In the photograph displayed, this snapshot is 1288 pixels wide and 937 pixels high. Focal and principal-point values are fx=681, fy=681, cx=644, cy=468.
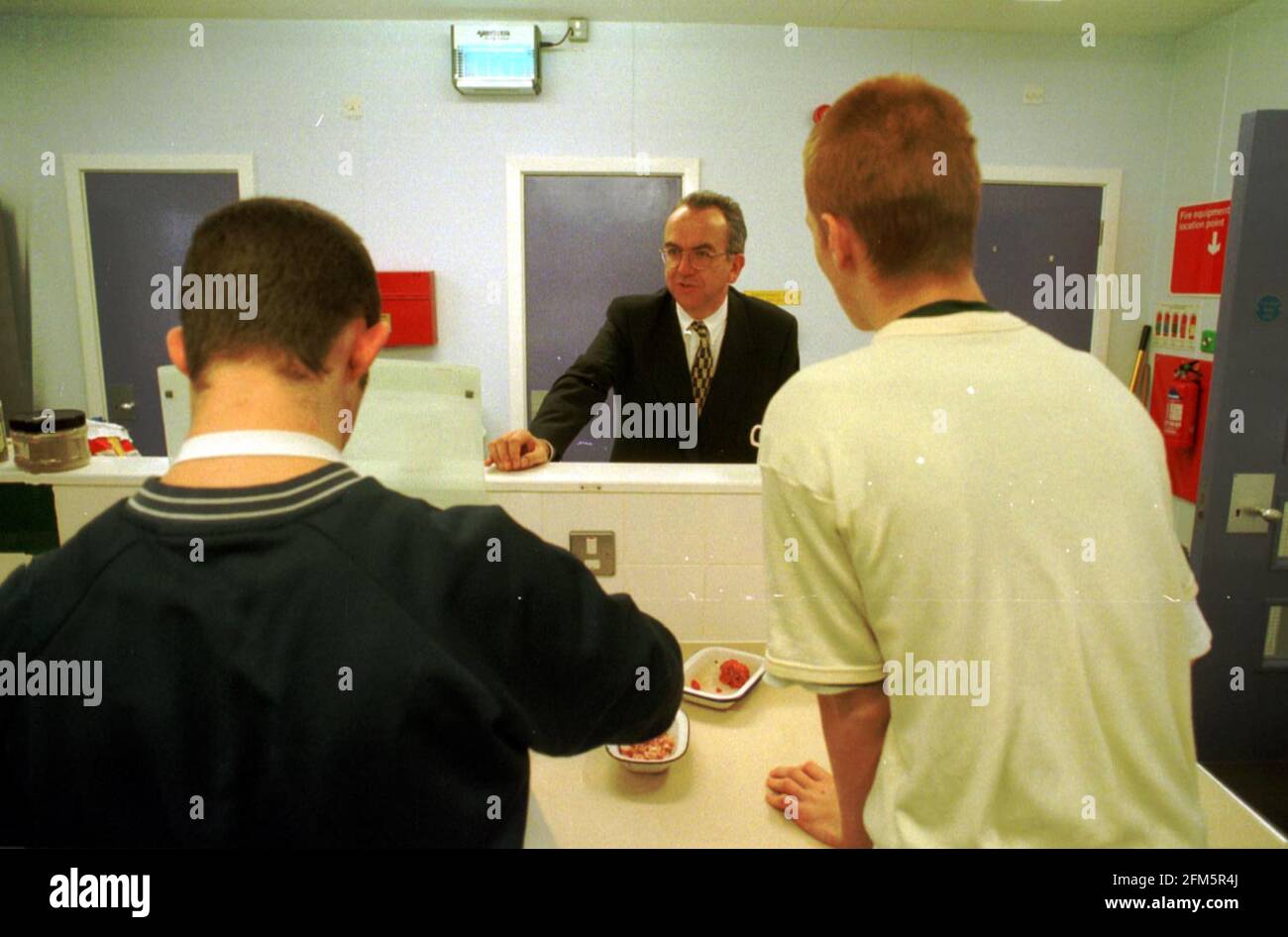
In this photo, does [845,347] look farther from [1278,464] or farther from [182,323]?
[182,323]

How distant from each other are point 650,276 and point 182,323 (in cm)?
67

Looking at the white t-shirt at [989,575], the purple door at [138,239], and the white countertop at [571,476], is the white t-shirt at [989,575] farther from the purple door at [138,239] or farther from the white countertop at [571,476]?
the purple door at [138,239]

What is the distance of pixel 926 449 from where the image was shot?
1.85 ft

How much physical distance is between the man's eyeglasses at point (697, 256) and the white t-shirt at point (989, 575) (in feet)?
1.43

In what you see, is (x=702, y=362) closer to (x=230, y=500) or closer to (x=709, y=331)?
(x=709, y=331)

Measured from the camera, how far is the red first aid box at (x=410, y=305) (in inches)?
35.9

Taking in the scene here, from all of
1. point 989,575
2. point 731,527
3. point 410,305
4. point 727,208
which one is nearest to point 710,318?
point 727,208

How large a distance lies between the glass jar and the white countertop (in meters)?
0.02

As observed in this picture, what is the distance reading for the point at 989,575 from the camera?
0.59m

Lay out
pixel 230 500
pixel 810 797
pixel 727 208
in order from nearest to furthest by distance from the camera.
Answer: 1. pixel 230 500
2. pixel 810 797
3. pixel 727 208

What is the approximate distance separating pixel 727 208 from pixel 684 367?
0.82 feet

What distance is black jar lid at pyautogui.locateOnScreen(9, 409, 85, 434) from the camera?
2.86ft

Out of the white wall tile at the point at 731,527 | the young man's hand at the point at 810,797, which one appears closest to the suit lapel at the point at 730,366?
the white wall tile at the point at 731,527
